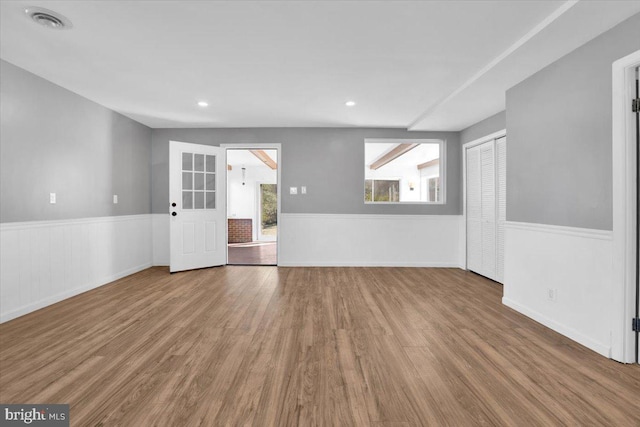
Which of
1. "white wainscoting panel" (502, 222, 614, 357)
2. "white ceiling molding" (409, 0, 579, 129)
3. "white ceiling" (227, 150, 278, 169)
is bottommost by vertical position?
"white wainscoting panel" (502, 222, 614, 357)

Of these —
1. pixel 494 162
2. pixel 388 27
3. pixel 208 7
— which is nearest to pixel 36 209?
pixel 208 7

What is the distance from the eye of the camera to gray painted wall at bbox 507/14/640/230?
2254 mm

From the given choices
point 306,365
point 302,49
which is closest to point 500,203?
point 302,49

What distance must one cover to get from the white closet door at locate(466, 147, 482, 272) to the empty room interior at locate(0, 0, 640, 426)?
0.15 feet

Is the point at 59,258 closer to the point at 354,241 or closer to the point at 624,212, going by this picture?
the point at 354,241

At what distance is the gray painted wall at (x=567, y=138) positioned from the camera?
7.39 feet

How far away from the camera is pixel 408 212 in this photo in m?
5.43

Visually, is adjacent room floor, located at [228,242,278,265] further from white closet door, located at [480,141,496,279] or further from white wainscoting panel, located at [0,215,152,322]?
white closet door, located at [480,141,496,279]

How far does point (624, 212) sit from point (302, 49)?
8.71 ft

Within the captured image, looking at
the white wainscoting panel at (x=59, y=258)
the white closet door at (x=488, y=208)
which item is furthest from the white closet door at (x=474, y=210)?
the white wainscoting panel at (x=59, y=258)

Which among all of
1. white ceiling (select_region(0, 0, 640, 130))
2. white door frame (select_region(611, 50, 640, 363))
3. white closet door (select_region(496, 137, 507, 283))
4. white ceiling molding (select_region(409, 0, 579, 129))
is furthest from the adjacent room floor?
white door frame (select_region(611, 50, 640, 363))

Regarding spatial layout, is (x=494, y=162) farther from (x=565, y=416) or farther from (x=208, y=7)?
(x=208, y=7)

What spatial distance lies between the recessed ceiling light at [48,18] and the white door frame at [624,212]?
12.7ft

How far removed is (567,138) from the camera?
2.60 m
